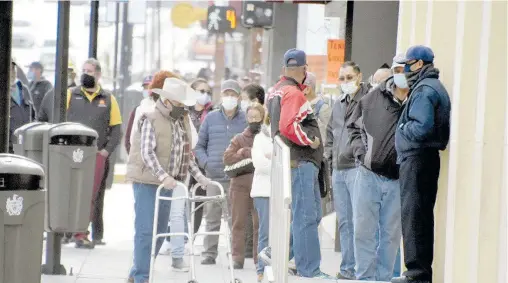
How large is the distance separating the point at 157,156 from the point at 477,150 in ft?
11.3

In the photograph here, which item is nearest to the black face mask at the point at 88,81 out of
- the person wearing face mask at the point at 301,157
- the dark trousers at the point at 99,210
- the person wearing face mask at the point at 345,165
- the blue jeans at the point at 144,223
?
the dark trousers at the point at 99,210

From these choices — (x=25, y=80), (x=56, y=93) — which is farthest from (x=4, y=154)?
(x=25, y=80)

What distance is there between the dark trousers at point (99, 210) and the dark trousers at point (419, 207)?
624cm

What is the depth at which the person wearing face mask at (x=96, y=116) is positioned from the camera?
49.9 ft

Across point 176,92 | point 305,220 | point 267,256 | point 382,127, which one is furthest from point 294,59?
point 267,256

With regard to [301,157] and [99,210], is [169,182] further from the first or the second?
[99,210]

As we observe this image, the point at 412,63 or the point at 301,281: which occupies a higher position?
the point at 412,63

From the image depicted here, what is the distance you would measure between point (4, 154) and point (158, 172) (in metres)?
2.46

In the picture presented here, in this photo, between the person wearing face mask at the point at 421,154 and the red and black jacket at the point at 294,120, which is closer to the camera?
the person wearing face mask at the point at 421,154

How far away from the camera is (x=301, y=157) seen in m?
11.3

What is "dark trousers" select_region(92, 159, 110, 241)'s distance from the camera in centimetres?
1515

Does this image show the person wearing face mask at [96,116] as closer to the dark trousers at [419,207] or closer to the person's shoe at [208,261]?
the person's shoe at [208,261]

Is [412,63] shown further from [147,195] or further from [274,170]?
[147,195]

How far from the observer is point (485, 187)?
9.08 metres
